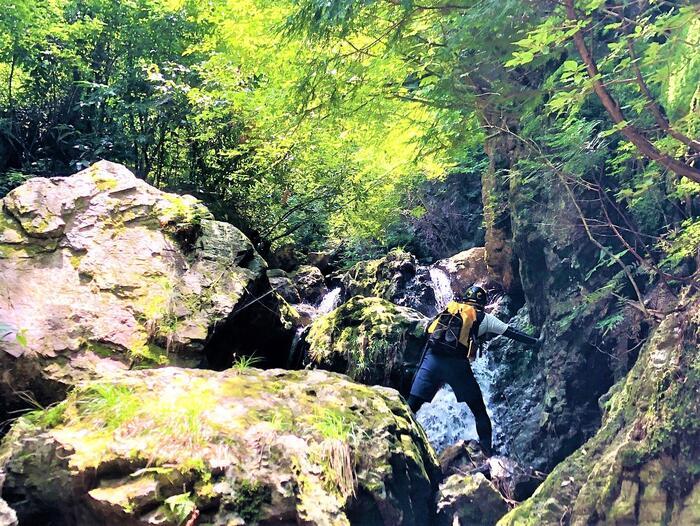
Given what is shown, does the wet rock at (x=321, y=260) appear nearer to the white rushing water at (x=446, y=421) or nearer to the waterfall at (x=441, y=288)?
the waterfall at (x=441, y=288)

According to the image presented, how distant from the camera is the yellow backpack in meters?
5.70

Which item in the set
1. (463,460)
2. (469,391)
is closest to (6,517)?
(469,391)

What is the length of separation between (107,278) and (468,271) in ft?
26.0

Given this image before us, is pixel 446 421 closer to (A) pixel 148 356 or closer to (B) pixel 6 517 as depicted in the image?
(A) pixel 148 356

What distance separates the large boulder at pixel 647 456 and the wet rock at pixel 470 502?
0.50 ft

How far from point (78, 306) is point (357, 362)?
3679 millimetres

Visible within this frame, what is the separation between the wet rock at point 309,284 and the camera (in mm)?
13720

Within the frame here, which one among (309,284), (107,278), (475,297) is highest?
(475,297)

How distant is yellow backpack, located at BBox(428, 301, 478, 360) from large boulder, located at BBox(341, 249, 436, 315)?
18.2 ft

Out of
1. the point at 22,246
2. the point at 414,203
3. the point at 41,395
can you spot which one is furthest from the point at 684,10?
the point at 414,203

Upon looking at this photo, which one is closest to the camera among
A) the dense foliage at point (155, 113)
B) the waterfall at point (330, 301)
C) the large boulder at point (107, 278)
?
the large boulder at point (107, 278)

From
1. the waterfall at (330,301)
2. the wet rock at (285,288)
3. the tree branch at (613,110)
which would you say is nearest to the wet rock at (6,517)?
the tree branch at (613,110)

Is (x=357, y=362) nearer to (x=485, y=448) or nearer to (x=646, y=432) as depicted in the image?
(x=485, y=448)

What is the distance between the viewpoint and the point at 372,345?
23.6 ft
